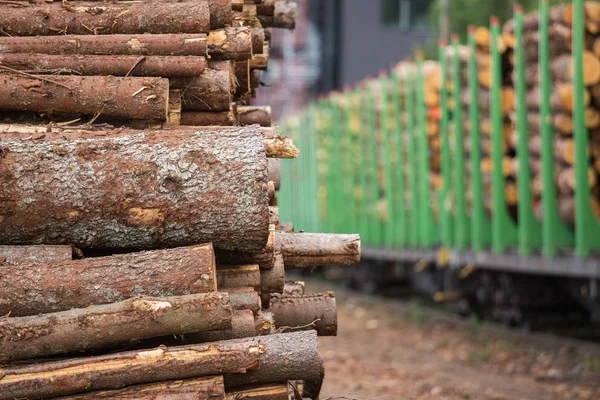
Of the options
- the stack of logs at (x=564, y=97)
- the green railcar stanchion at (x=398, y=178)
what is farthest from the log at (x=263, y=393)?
the green railcar stanchion at (x=398, y=178)

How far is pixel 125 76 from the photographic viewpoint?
13.5 ft

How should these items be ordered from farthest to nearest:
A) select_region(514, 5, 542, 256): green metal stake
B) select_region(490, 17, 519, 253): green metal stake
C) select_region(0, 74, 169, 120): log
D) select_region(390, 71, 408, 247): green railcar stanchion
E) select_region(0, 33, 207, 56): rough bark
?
select_region(390, 71, 408, 247): green railcar stanchion, select_region(490, 17, 519, 253): green metal stake, select_region(514, 5, 542, 256): green metal stake, select_region(0, 33, 207, 56): rough bark, select_region(0, 74, 169, 120): log

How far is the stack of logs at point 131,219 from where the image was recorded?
11.8 ft

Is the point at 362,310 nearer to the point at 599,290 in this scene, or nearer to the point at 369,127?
the point at 369,127

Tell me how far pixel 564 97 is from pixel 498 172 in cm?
144

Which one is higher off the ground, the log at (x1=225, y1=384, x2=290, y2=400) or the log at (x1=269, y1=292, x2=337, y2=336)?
the log at (x1=269, y1=292, x2=337, y2=336)

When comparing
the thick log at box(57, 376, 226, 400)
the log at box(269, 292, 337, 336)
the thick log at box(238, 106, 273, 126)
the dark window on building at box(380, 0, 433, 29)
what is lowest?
the thick log at box(57, 376, 226, 400)

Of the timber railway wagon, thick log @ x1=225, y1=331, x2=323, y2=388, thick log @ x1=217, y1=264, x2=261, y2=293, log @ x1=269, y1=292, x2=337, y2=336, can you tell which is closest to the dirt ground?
the timber railway wagon

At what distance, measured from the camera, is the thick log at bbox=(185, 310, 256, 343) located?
3818 millimetres

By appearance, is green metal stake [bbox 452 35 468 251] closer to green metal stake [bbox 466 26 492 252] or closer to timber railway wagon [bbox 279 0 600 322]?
timber railway wagon [bbox 279 0 600 322]

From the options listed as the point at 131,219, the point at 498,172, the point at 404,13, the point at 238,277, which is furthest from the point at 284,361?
the point at 404,13

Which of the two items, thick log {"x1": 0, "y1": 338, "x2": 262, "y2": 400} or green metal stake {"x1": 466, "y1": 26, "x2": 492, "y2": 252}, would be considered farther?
green metal stake {"x1": 466, "y1": 26, "x2": 492, "y2": 252}

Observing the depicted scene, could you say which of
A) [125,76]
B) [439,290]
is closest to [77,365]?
[125,76]

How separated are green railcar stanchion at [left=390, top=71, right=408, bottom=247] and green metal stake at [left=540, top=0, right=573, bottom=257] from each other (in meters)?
4.13
